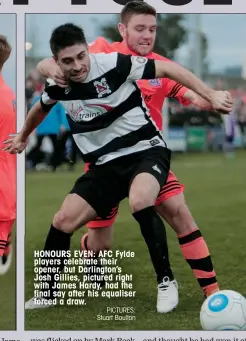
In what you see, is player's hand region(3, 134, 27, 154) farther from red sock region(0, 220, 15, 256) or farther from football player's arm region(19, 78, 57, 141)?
red sock region(0, 220, 15, 256)

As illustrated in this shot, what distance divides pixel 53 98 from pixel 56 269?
2.74 feet

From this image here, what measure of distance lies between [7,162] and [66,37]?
0.79 meters

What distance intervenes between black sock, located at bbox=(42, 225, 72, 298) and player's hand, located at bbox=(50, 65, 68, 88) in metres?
0.68

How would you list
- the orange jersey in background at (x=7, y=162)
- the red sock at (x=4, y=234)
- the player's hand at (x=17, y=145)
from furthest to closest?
the red sock at (x=4, y=234) → the orange jersey in background at (x=7, y=162) → the player's hand at (x=17, y=145)

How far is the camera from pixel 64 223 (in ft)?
14.7

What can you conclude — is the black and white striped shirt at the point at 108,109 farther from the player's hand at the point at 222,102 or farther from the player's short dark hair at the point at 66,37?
the player's hand at the point at 222,102

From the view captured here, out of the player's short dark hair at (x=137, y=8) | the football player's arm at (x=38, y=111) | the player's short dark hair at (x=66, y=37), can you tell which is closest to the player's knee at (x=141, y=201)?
the football player's arm at (x=38, y=111)

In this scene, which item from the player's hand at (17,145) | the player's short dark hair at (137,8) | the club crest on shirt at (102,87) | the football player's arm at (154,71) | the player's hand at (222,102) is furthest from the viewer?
the player's short dark hair at (137,8)

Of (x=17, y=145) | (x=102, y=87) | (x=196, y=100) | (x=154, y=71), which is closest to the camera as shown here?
(x=154, y=71)

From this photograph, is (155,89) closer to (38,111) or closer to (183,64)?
(38,111)

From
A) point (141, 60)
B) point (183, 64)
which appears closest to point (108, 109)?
point (141, 60)

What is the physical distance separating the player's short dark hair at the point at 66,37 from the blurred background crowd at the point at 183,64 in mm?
300

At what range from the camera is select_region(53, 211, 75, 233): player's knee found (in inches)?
175

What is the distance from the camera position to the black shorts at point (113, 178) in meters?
4.39
